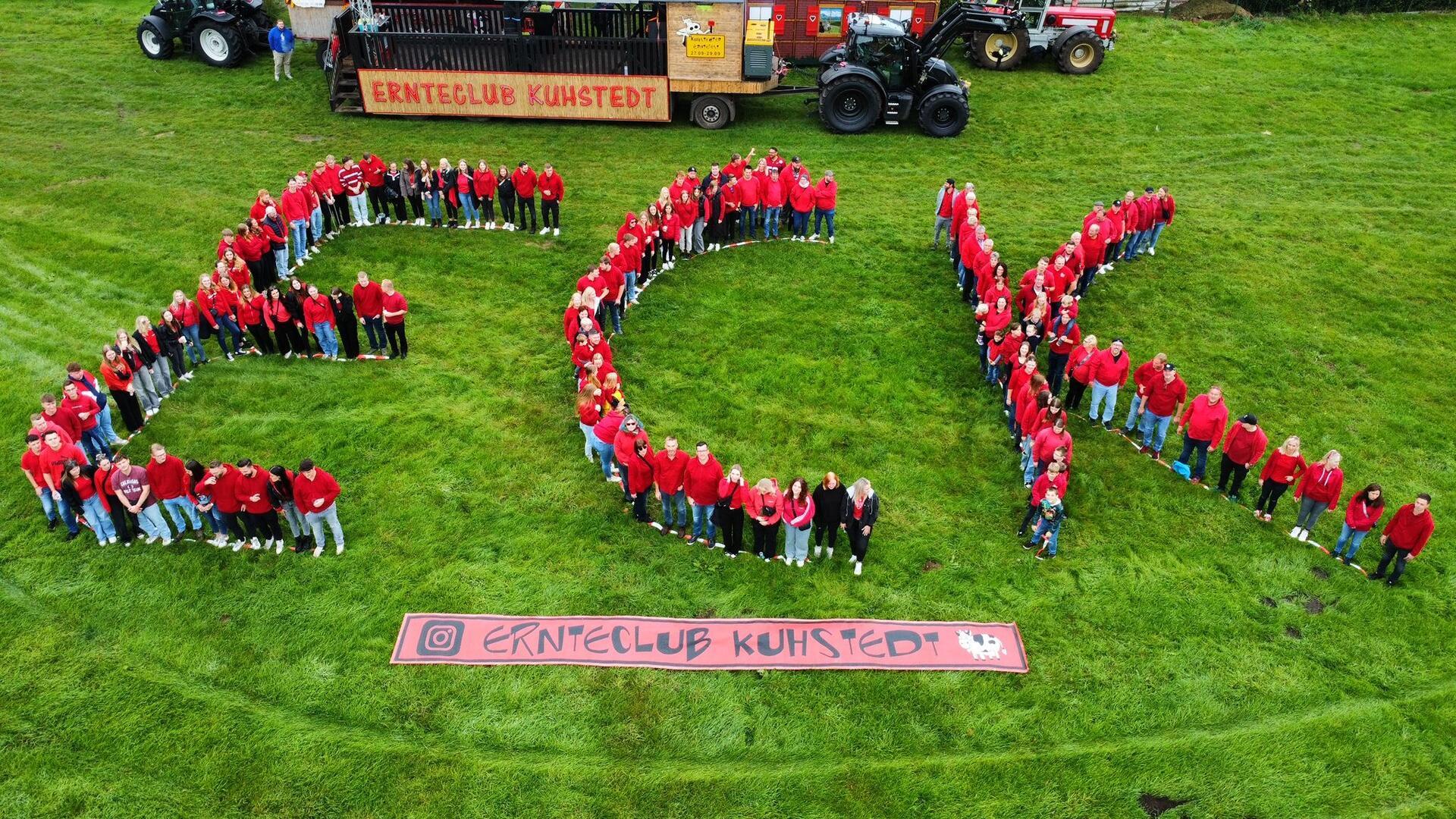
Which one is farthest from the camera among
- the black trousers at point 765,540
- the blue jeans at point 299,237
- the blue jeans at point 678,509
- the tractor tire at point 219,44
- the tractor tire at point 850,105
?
the tractor tire at point 219,44

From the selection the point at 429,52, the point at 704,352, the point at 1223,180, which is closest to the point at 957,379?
the point at 704,352

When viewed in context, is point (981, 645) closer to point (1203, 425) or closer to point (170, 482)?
point (1203, 425)

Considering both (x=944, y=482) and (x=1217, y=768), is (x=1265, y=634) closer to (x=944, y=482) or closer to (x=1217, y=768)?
(x=1217, y=768)

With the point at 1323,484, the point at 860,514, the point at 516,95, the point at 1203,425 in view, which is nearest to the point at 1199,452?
the point at 1203,425

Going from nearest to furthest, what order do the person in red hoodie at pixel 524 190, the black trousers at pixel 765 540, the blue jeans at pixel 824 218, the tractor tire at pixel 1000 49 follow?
the black trousers at pixel 765 540 < the person in red hoodie at pixel 524 190 < the blue jeans at pixel 824 218 < the tractor tire at pixel 1000 49

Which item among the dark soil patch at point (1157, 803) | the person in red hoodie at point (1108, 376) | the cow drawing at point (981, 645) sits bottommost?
the dark soil patch at point (1157, 803)

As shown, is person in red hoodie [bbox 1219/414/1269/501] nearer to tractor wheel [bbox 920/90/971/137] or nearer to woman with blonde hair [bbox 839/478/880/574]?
woman with blonde hair [bbox 839/478/880/574]

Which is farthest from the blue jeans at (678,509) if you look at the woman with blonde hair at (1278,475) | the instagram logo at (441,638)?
the woman with blonde hair at (1278,475)

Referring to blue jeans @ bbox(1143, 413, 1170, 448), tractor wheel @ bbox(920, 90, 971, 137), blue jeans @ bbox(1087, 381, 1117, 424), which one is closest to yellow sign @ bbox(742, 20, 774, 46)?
tractor wheel @ bbox(920, 90, 971, 137)

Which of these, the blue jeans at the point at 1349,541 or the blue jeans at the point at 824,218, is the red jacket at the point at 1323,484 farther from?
the blue jeans at the point at 824,218
